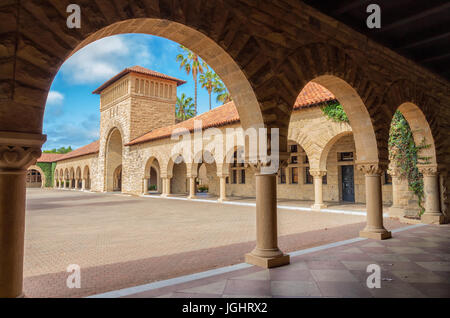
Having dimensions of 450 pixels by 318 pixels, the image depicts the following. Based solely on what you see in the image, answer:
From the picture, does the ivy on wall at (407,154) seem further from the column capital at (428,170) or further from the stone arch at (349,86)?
the stone arch at (349,86)

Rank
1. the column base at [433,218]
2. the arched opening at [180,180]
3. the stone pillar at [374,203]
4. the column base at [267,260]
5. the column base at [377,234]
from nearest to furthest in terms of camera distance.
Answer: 1. the column base at [267,260]
2. the column base at [377,234]
3. the stone pillar at [374,203]
4. the column base at [433,218]
5. the arched opening at [180,180]

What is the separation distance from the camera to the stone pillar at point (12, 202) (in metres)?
2.57

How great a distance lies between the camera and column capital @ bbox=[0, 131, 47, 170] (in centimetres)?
254

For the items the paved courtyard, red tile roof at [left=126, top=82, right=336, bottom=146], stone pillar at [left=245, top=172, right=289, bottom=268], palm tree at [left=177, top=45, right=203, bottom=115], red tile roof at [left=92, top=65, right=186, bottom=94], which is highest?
palm tree at [left=177, top=45, right=203, bottom=115]

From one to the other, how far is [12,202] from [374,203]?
634cm

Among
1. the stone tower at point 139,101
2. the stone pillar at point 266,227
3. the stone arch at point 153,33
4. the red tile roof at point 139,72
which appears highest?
the red tile roof at point 139,72

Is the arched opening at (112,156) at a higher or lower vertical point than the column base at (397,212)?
higher

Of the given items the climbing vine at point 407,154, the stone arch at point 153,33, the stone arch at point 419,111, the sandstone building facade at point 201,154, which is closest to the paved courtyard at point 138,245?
the climbing vine at point 407,154

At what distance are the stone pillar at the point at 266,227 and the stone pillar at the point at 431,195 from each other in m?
6.17

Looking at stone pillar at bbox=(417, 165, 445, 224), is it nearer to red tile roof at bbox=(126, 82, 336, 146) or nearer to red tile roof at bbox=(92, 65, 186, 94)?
red tile roof at bbox=(126, 82, 336, 146)

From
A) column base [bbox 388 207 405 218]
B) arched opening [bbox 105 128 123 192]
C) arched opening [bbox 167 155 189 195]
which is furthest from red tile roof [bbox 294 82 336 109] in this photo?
arched opening [bbox 105 128 123 192]

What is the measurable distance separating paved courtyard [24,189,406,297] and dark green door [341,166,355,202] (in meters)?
6.28

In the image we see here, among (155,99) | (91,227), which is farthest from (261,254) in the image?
(155,99)
